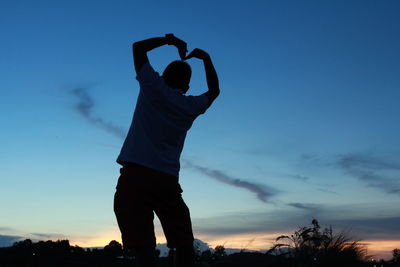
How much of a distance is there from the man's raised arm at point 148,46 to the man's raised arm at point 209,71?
1.18 feet

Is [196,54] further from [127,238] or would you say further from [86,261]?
[86,261]

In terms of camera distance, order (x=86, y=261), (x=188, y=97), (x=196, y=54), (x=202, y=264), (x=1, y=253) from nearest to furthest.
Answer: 1. (x=188, y=97)
2. (x=196, y=54)
3. (x=202, y=264)
4. (x=86, y=261)
5. (x=1, y=253)

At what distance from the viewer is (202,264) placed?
7.78 metres

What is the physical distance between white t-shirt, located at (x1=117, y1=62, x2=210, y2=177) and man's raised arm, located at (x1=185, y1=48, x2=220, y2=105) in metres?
0.58

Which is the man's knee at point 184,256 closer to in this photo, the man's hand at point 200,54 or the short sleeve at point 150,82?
the short sleeve at point 150,82

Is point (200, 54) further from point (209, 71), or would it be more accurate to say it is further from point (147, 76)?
point (147, 76)

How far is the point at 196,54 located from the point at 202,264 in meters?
4.75

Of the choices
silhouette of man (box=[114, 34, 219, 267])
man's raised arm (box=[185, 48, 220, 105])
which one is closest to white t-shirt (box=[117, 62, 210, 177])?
silhouette of man (box=[114, 34, 219, 267])

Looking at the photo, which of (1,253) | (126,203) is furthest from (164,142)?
(1,253)

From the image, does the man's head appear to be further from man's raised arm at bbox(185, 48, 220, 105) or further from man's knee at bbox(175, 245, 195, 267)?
man's knee at bbox(175, 245, 195, 267)

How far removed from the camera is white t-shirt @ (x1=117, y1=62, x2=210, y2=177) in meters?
3.36

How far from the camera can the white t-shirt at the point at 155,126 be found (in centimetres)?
336

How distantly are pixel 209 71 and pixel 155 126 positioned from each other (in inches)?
39.9

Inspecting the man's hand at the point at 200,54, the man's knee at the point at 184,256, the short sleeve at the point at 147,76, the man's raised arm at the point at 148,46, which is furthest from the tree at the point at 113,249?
the short sleeve at the point at 147,76
